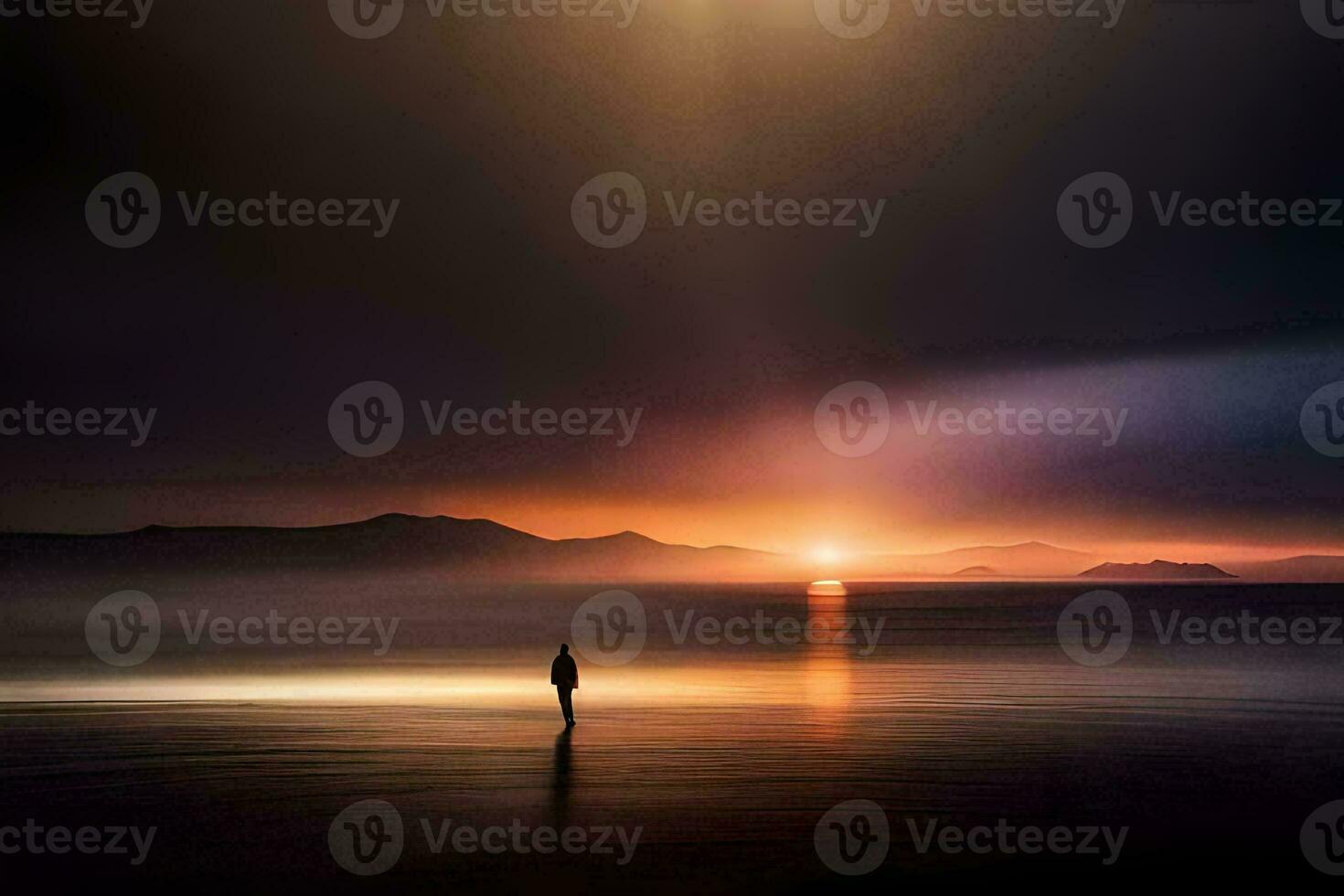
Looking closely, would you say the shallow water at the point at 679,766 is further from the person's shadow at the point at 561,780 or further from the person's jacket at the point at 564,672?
the person's jacket at the point at 564,672

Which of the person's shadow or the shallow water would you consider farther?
the person's shadow

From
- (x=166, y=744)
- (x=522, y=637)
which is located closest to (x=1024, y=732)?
(x=166, y=744)

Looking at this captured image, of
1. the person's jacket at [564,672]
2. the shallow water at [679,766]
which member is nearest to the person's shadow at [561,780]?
the shallow water at [679,766]

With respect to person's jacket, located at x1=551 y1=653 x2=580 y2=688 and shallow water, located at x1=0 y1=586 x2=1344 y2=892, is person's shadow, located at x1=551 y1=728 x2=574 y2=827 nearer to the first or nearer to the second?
shallow water, located at x1=0 y1=586 x2=1344 y2=892

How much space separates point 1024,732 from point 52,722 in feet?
77.2

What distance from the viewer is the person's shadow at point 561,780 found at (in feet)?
62.6

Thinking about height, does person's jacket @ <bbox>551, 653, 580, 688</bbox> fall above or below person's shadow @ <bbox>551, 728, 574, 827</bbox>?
above

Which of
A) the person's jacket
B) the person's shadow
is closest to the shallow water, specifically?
the person's shadow

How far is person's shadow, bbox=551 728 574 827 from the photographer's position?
19.1 meters

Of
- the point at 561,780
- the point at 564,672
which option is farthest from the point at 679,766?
the point at 564,672

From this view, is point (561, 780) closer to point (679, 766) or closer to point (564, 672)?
point (679, 766)

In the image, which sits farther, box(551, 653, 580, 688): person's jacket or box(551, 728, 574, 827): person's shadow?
box(551, 653, 580, 688): person's jacket

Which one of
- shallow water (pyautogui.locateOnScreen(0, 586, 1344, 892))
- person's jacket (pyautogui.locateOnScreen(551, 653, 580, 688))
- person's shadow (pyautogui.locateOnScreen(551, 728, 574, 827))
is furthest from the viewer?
person's jacket (pyautogui.locateOnScreen(551, 653, 580, 688))

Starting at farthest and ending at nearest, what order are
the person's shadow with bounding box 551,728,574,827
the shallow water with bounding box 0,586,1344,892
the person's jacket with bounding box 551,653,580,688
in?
the person's jacket with bounding box 551,653,580,688, the person's shadow with bounding box 551,728,574,827, the shallow water with bounding box 0,586,1344,892
